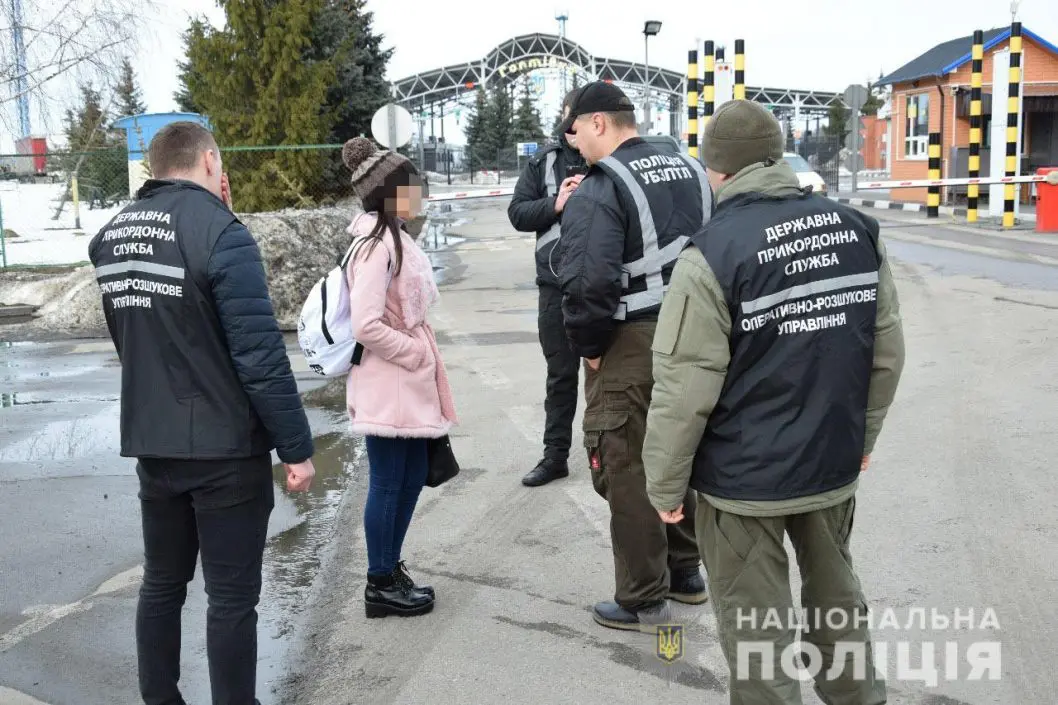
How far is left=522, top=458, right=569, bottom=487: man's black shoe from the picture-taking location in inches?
236

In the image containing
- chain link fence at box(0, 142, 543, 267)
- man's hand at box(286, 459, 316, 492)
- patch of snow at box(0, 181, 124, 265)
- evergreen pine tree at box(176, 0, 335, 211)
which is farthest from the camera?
patch of snow at box(0, 181, 124, 265)

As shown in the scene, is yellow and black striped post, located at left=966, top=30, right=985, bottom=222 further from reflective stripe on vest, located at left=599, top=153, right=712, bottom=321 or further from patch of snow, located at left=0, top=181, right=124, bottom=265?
reflective stripe on vest, located at left=599, top=153, right=712, bottom=321

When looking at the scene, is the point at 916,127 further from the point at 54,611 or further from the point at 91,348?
the point at 54,611

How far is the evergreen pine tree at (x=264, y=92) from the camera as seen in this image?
1653cm

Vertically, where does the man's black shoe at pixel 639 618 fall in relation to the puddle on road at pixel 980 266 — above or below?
below

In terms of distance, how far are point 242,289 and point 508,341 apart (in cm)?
745

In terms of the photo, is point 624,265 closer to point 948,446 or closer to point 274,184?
point 948,446

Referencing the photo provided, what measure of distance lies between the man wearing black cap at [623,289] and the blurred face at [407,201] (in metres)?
0.67

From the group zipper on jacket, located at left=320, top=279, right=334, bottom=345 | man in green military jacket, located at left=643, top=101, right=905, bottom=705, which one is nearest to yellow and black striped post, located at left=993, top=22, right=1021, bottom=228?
zipper on jacket, located at left=320, top=279, right=334, bottom=345

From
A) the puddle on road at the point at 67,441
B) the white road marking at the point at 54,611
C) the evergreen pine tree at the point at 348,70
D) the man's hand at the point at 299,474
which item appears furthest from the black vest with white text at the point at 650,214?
the evergreen pine tree at the point at 348,70

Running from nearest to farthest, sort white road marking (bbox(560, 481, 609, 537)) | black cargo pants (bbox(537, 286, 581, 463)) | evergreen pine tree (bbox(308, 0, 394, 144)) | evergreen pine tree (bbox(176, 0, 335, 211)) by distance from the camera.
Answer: white road marking (bbox(560, 481, 609, 537)) → black cargo pants (bbox(537, 286, 581, 463)) → evergreen pine tree (bbox(176, 0, 335, 211)) → evergreen pine tree (bbox(308, 0, 394, 144))

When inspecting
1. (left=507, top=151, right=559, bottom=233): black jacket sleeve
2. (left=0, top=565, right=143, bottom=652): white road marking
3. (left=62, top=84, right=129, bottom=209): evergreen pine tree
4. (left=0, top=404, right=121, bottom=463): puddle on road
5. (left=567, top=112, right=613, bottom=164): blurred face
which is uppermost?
(left=62, top=84, right=129, bottom=209): evergreen pine tree

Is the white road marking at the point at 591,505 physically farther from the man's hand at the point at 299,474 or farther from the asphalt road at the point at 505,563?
the man's hand at the point at 299,474

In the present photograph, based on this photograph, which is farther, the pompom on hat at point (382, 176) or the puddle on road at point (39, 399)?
the puddle on road at point (39, 399)
